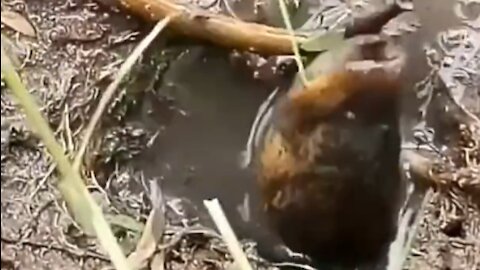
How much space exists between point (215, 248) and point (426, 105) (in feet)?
0.55

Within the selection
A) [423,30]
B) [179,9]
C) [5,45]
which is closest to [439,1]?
[423,30]

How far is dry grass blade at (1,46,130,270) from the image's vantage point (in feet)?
1.88

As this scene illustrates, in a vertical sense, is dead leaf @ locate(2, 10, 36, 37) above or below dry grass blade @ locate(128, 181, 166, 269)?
above

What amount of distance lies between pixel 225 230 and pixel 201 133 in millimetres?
65


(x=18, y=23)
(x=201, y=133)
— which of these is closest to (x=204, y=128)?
(x=201, y=133)

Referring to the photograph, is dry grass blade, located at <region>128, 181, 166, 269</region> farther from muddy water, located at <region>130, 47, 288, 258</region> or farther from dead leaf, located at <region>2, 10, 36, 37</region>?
dead leaf, located at <region>2, 10, 36, 37</region>

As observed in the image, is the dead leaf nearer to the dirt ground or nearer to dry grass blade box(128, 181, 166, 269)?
the dirt ground

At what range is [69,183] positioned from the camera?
1.90ft

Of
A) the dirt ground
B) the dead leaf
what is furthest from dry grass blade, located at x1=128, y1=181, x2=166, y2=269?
the dead leaf

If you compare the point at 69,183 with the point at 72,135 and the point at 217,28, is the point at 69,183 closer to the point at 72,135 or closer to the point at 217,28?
the point at 72,135

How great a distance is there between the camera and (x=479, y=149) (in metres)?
0.60

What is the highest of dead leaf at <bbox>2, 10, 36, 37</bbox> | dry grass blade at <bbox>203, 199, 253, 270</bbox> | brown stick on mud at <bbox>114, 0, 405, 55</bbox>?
dead leaf at <bbox>2, 10, 36, 37</bbox>

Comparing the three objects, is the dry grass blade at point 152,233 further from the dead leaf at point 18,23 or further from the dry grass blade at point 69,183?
the dead leaf at point 18,23

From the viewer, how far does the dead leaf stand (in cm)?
58
